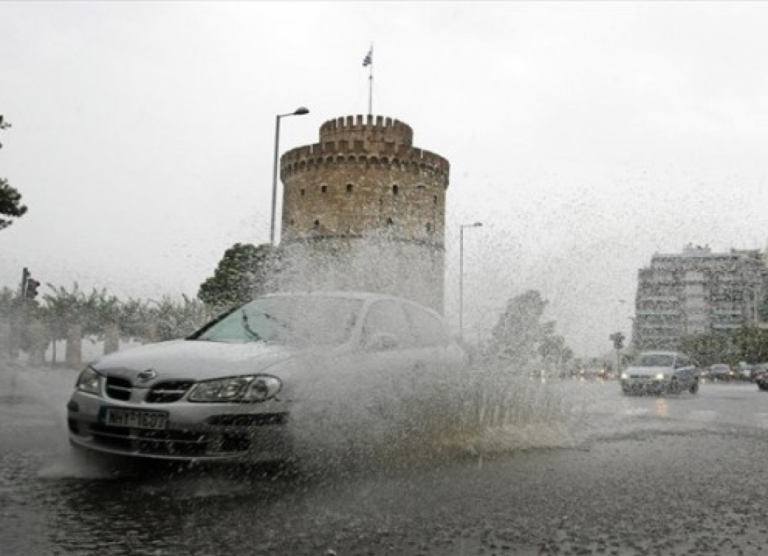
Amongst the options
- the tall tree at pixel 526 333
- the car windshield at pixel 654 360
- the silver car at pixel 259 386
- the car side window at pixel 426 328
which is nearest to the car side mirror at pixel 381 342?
the silver car at pixel 259 386

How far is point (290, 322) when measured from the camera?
6.65 m

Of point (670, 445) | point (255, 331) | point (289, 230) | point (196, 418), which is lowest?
point (670, 445)

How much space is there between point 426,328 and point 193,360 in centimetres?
298

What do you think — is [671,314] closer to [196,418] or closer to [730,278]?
→ [730,278]

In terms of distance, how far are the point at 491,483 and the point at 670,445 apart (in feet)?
12.0

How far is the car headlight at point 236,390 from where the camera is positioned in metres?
5.18

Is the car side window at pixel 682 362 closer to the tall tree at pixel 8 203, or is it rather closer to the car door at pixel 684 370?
the car door at pixel 684 370

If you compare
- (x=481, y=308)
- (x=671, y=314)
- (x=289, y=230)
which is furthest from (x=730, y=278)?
(x=481, y=308)

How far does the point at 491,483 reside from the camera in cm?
579

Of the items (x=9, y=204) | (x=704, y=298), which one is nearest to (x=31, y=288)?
(x=9, y=204)

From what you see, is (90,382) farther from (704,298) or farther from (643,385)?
(704,298)

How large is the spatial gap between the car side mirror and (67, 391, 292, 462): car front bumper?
1301 mm

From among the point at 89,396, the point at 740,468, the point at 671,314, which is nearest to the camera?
the point at 89,396

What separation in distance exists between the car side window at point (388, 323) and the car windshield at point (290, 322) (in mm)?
140
